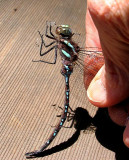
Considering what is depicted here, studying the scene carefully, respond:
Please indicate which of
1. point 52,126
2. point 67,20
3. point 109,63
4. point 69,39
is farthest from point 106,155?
point 67,20

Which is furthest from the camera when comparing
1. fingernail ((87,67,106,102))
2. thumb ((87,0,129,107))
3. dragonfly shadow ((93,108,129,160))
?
dragonfly shadow ((93,108,129,160))

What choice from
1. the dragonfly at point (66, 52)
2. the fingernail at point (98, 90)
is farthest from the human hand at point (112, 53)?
the dragonfly at point (66, 52)

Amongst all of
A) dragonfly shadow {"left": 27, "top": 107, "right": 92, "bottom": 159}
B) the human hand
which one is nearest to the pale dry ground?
dragonfly shadow {"left": 27, "top": 107, "right": 92, "bottom": 159}

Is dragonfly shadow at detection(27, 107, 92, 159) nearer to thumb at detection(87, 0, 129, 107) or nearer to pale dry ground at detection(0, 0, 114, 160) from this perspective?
pale dry ground at detection(0, 0, 114, 160)

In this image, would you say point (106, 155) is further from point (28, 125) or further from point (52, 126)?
point (28, 125)

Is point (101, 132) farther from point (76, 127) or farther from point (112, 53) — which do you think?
point (112, 53)

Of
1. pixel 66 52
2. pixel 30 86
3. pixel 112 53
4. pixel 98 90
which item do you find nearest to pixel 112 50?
pixel 112 53

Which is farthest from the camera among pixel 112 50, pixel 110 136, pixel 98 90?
pixel 110 136
